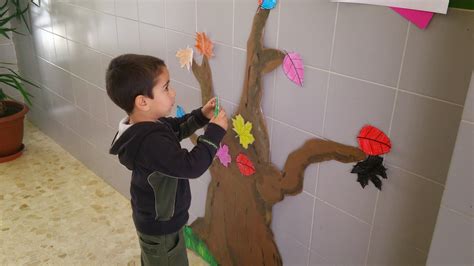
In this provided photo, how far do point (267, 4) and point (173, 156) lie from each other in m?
0.51

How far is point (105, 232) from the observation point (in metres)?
2.07

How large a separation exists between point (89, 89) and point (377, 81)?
1.72m

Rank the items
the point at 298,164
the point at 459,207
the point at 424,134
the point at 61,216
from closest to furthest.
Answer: the point at 459,207 < the point at 424,134 < the point at 298,164 < the point at 61,216

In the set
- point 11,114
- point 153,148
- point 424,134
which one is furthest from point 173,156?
point 11,114

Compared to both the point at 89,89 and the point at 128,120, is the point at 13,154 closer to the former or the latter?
the point at 89,89

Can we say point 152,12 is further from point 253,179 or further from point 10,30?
point 10,30

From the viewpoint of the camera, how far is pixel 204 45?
150cm

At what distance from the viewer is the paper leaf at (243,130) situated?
144cm

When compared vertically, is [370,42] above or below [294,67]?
above

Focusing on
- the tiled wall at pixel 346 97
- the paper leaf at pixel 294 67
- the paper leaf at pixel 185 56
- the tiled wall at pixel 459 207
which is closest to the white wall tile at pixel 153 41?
the tiled wall at pixel 346 97

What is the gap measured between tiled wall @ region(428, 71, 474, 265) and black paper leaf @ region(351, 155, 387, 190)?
0.71 ft

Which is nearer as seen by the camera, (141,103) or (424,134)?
(424,134)

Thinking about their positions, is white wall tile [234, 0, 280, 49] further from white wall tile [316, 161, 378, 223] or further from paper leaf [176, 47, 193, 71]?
white wall tile [316, 161, 378, 223]

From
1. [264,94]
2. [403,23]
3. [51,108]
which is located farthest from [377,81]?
[51,108]
